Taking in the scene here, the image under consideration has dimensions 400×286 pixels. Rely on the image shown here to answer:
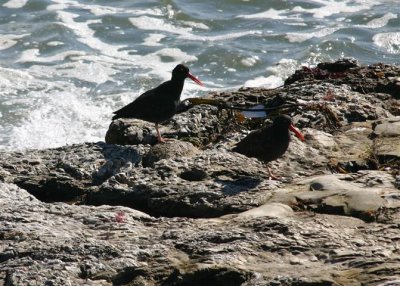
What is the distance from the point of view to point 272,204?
183 inches

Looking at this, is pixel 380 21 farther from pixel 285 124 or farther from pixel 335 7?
pixel 285 124

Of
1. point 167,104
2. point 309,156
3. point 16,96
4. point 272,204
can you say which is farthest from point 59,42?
point 272,204

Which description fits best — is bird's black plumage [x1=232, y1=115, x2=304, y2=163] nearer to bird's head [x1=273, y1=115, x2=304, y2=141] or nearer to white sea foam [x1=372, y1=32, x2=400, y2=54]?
bird's head [x1=273, y1=115, x2=304, y2=141]

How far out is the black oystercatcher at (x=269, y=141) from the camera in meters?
5.59

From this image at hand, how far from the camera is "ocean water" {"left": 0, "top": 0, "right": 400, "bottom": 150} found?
1193 cm

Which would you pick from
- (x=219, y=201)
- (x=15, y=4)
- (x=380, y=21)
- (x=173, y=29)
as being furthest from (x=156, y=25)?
(x=219, y=201)

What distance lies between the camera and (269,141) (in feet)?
18.1

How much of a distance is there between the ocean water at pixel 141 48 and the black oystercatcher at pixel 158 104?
117 inches

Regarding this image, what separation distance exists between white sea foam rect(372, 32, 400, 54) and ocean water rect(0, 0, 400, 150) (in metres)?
0.02

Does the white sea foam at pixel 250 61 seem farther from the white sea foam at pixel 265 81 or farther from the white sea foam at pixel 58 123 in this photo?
the white sea foam at pixel 58 123

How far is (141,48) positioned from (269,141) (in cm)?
963

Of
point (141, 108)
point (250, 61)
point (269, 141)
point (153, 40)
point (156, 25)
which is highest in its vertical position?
point (269, 141)

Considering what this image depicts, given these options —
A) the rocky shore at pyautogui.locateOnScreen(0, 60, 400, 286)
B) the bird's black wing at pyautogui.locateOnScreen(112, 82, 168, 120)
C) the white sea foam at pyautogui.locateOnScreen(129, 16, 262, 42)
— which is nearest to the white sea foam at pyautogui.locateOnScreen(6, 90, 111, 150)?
the bird's black wing at pyautogui.locateOnScreen(112, 82, 168, 120)

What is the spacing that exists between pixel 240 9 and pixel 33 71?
5.15 m
